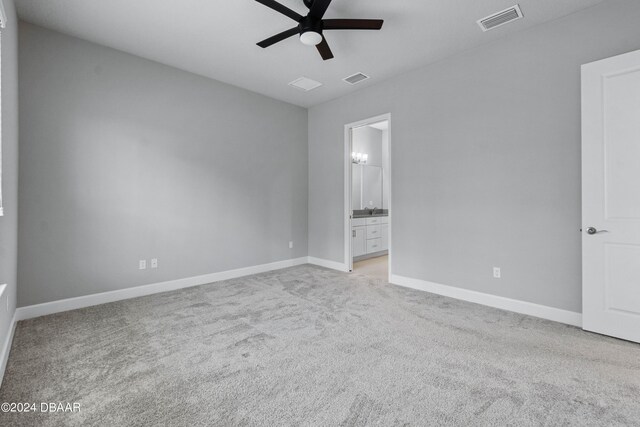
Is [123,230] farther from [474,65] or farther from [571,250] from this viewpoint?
[571,250]

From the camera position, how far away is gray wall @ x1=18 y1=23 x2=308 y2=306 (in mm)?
3014

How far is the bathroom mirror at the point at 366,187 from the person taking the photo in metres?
6.90

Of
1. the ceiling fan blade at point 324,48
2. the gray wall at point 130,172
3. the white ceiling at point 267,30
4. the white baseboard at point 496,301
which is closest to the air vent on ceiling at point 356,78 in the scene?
the white ceiling at point 267,30

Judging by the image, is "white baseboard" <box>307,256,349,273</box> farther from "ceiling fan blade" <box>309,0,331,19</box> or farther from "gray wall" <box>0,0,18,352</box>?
"gray wall" <box>0,0,18,352</box>

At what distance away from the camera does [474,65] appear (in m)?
3.44

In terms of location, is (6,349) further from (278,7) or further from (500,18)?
(500,18)

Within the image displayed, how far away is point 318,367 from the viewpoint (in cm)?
207

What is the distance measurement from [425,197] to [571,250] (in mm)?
1581

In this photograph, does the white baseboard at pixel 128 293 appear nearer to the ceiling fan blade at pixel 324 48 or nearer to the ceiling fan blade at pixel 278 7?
the ceiling fan blade at pixel 324 48

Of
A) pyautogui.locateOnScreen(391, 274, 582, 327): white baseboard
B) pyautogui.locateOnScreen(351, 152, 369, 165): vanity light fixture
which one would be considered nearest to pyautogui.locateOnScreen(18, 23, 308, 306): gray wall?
pyautogui.locateOnScreen(391, 274, 582, 327): white baseboard

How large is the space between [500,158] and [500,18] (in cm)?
135

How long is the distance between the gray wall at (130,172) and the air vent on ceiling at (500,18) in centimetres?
325

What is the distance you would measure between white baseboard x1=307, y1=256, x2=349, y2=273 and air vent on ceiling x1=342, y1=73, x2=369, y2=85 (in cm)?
288

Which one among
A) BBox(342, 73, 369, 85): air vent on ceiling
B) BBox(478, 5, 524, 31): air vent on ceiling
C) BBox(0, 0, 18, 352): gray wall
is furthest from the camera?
BBox(342, 73, 369, 85): air vent on ceiling
